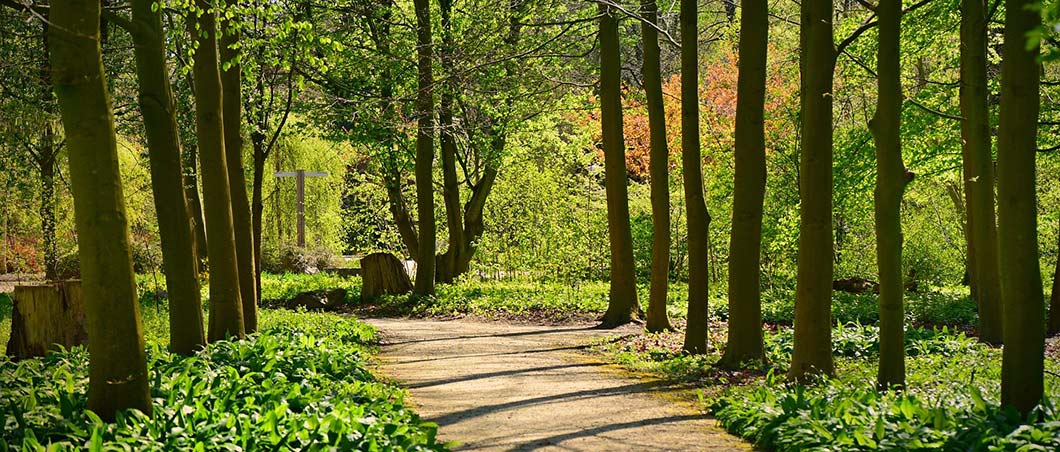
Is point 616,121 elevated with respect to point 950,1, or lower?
lower

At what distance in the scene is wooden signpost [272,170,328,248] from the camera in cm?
2984

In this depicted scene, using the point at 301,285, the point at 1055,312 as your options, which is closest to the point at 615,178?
the point at 1055,312

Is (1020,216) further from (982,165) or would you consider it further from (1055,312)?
(1055,312)

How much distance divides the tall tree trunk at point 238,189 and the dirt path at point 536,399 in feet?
5.54

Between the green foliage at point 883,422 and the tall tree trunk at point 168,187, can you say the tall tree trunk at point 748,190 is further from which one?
the tall tree trunk at point 168,187

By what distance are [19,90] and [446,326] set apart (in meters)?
8.64

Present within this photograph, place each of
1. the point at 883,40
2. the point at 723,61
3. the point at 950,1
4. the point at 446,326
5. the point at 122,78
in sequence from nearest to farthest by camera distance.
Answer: the point at 883,40 < the point at 950,1 < the point at 446,326 < the point at 122,78 < the point at 723,61

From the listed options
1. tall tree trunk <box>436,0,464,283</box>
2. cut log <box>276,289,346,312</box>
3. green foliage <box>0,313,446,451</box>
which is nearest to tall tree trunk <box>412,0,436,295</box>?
tall tree trunk <box>436,0,464,283</box>

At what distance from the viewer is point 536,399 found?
8.86 m

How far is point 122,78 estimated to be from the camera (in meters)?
19.9

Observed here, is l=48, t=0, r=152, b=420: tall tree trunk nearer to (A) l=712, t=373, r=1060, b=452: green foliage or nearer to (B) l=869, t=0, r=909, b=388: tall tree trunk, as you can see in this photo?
(A) l=712, t=373, r=1060, b=452: green foliage

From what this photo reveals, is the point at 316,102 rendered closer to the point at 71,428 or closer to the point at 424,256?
the point at 424,256

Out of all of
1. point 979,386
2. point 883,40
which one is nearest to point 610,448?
point 979,386

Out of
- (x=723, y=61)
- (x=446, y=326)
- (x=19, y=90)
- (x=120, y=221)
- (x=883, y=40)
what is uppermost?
(x=723, y=61)
